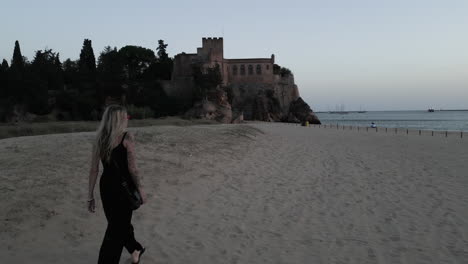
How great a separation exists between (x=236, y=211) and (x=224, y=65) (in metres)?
60.8

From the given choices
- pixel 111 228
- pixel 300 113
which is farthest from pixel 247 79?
pixel 111 228

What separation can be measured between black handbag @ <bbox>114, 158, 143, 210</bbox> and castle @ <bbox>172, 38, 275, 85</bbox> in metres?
55.1

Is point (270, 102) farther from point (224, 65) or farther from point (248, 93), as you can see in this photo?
point (224, 65)

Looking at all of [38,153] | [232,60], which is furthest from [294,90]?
[38,153]

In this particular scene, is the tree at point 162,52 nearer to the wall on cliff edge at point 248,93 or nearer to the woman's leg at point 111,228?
the wall on cliff edge at point 248,93

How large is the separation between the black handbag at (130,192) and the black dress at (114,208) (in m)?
0.04

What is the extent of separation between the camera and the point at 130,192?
4027mm

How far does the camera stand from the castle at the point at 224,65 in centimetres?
6122

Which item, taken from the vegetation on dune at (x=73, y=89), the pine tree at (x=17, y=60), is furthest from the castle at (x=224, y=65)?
the pine tree at (x=17, y=60)

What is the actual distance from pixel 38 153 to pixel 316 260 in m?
7.69

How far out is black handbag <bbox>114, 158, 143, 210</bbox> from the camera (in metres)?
4.00

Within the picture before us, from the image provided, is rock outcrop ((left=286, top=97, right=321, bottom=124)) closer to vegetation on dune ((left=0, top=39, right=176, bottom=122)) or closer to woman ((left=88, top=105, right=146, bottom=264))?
vegetation on dune ((left=0, top=39, right=176, bottom=122))

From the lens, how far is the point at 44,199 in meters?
6.68

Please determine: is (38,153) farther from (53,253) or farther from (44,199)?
(53,253)
